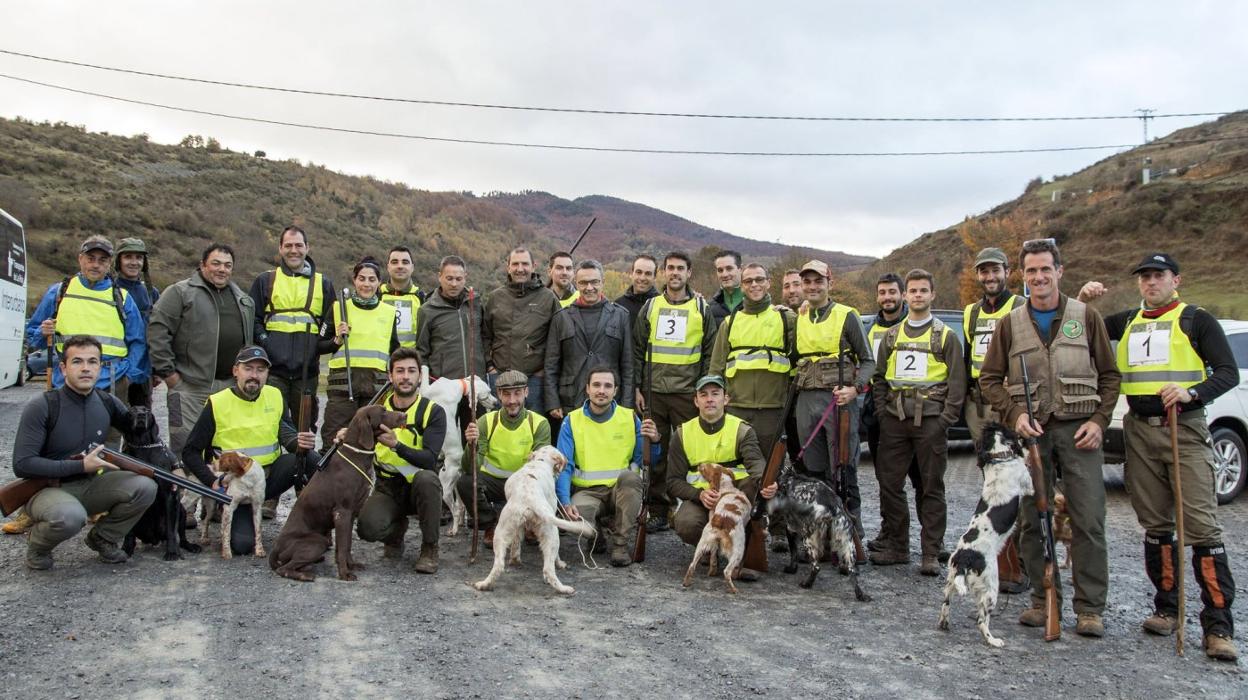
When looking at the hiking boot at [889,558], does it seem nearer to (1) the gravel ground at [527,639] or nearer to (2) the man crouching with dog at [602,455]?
(1) the gravel ground at [527,639]

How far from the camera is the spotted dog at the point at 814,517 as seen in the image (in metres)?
5.43

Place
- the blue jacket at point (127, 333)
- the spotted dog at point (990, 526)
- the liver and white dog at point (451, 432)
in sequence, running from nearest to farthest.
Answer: the spotted dog at point (990, 526), the blue jacket at point (127, 333), the liver and white dog at point (451, 432)

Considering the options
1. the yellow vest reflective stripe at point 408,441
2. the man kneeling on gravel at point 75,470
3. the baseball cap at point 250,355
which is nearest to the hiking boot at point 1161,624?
the yellow vest reflective stripe at point 408,441

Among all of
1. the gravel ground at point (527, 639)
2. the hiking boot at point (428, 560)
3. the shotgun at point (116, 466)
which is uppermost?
the shotgun at point (116, 466)

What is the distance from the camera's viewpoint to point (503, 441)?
636 centimetres

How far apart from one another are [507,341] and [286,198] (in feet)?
144

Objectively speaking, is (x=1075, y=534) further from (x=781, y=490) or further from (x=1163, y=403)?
(x=781, y=490)

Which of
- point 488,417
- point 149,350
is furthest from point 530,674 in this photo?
point 149,350

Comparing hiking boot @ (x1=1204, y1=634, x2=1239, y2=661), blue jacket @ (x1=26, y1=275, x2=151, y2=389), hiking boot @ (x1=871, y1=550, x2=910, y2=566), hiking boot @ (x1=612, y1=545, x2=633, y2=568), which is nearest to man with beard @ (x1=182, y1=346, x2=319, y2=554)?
blue jacket @ (x1=26, y1=275, x2=151, y2=389)

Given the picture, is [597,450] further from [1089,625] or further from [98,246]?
[98,246]

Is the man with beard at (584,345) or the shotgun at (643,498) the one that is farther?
the man with beard at (584,345)

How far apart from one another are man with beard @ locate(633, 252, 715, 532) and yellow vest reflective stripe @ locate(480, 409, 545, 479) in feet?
3.52

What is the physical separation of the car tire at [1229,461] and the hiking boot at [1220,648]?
4879mm

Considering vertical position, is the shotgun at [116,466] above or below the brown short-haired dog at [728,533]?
above
